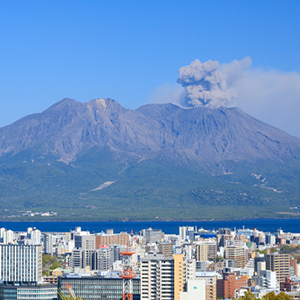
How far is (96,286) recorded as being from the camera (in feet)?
112

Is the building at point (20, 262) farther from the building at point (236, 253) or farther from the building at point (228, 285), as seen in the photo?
the building at point (236, 253)

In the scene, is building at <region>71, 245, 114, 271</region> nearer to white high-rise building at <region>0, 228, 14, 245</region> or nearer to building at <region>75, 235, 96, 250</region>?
building at <region>75, 235, 96, 250</region>

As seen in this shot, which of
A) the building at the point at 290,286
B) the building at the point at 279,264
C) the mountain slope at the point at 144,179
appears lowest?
the building at the point at 290,286

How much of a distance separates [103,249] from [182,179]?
10291cm

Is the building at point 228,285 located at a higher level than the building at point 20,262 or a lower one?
lower

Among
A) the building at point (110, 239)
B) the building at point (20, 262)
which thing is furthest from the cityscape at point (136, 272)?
Answer: the building at point (110, 239)

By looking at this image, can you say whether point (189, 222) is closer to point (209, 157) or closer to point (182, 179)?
point (182, 179)

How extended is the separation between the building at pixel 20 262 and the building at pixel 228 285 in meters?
10.6

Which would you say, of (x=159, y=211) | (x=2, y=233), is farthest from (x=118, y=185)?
(x=2, y=233)

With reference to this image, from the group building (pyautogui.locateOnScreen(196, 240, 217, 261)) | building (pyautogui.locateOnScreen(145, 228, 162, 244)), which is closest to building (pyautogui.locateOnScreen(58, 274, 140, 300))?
building (pyautogui.locateOnScreen(196, 240, 217, 261))

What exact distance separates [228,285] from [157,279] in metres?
9.72

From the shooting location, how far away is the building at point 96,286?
3362cm

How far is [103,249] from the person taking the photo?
5725 cm

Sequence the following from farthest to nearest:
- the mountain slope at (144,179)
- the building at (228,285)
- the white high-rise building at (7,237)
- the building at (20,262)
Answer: the mountain slope at (144,179) < the white high-rise building at (7,237) < the building at (20,262) < the building at (228,285)
